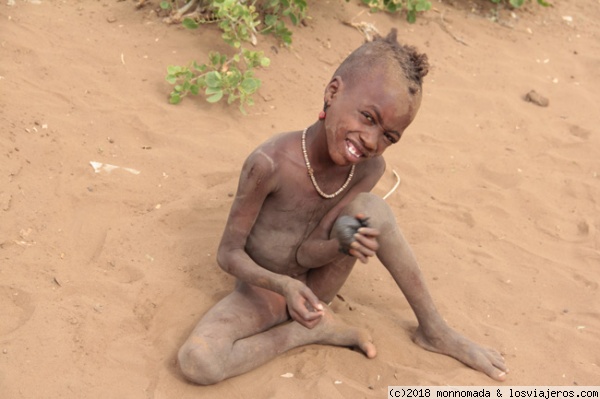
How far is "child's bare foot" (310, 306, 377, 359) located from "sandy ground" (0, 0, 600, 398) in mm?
48

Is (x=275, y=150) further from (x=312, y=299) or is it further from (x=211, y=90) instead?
(x=211, y=90)

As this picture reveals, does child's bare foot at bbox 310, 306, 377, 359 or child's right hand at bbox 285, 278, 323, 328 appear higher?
child's right hand at bbox 285, 278, 323, 328

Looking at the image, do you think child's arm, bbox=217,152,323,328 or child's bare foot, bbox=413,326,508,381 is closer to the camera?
child's arm, bbox=217,152,323,328

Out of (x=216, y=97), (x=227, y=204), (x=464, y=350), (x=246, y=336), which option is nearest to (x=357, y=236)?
(x=246, y=336)

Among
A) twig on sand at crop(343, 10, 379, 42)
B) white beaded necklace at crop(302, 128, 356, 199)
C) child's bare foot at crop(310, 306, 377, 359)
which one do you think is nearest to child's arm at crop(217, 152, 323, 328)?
white beaded necklace at crop(302, 128, 356, 199)

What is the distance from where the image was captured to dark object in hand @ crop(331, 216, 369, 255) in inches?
110

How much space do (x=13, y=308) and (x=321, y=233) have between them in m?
1.22

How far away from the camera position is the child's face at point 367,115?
2.76m

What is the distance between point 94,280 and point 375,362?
3.92ft

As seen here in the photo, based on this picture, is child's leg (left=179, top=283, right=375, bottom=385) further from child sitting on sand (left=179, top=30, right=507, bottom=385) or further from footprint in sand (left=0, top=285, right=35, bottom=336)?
footprint in sand (left=0, top=285, right=35, bottom=336)

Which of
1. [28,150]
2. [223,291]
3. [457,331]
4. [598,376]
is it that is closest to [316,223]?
[223,291]

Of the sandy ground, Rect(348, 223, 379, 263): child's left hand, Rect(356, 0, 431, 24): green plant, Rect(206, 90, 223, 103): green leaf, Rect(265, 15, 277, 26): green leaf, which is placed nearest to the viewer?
Rect(348, 223, 379, 263): child's left hand

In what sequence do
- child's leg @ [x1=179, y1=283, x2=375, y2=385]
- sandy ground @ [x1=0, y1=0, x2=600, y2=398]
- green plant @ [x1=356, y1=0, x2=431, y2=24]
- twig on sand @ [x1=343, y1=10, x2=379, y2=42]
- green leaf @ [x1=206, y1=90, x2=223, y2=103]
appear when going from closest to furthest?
child's leg @ [x1=179, y1=283, x2=375, y2=385], sandy ground @ [x1=0, y1=0, x2=600, y2=398], green leaf @ [x1=206, y1=90, x2=223, y2=103], twig on sand @ [x1=343, y1=10, x2=379, y2=42], green plant @ [x1=356, y1=0, x2=431, y2=24]

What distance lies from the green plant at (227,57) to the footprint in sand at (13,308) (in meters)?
1.77
